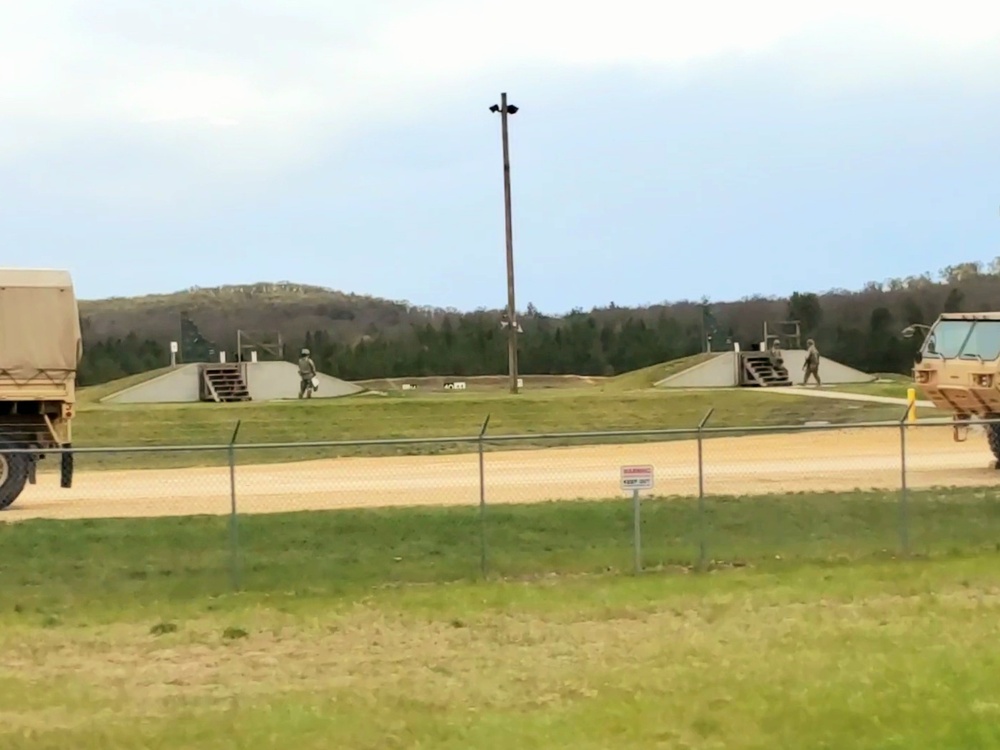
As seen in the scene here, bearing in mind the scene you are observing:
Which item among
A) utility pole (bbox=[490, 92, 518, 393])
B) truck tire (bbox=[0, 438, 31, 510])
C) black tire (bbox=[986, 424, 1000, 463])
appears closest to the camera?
truck tire (bbox=[0, 438, 31, 510])

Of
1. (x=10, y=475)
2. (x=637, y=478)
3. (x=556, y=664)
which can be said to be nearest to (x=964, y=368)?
(x=637, y=478)

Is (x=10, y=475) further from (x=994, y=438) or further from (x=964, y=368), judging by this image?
(x=994, y=438)

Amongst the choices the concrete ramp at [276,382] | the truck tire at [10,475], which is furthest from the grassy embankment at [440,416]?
the concrete ramp at [276,382]

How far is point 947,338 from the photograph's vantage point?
23.7 meters

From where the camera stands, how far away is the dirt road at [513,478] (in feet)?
66.5

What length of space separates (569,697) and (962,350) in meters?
16.0

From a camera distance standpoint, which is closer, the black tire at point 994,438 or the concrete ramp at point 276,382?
the black tire at point 994,438

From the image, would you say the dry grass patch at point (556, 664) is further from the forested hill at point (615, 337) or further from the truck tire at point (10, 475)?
the forested hill at point (615, 337)

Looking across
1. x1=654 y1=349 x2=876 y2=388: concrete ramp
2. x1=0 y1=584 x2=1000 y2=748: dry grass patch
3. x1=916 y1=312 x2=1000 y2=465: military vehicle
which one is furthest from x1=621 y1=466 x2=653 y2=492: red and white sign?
x1=654 y1=349 x2=876 y2=388: concrete ramp

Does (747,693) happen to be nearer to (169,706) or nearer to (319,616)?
(169,706)

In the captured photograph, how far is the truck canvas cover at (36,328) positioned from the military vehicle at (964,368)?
1301cm

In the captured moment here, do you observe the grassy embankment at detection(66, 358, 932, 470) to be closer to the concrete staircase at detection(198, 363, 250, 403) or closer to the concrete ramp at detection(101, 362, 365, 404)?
the concrete ramp at detection(101, 362, 365, 404)

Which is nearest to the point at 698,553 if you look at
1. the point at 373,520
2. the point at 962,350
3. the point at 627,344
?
the point at 373,520

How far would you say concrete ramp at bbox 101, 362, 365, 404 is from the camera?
4373 centimetres
